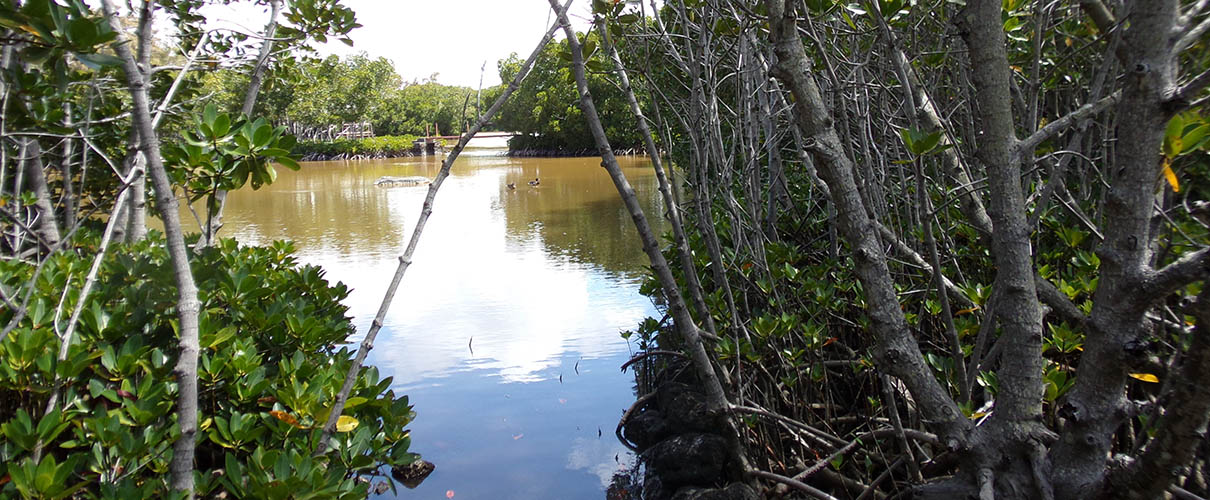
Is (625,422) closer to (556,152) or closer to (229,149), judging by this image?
(229,149)

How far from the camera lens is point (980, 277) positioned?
2.77m

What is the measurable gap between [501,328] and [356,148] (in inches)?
1296

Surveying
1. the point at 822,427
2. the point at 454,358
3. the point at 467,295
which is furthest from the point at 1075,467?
the point at 467,295

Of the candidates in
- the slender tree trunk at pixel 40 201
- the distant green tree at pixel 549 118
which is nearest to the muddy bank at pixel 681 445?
the slender tree trunk at pixel 40 201

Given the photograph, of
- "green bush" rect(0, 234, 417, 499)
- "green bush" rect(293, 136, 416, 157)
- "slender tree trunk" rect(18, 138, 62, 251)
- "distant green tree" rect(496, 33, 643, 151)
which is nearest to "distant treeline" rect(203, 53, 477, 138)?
"green bush" rect(293, 136, 416, 157)

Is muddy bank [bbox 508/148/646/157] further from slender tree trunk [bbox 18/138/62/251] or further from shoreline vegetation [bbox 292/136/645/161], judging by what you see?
slender tree trunk [bbox 18/138/62/251]

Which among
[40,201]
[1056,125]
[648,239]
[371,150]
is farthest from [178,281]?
[371,150]

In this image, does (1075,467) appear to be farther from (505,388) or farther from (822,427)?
(505,388)

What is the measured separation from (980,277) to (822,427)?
801 millimetres

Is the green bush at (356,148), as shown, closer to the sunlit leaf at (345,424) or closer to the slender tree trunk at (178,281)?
the sunlit leaf at (345,424)

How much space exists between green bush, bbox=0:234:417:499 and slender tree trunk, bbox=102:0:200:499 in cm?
Result: 12

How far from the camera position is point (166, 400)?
5.51 ft

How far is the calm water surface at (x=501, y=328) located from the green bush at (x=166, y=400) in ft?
A: 4.22

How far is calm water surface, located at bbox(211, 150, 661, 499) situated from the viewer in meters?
3.38
